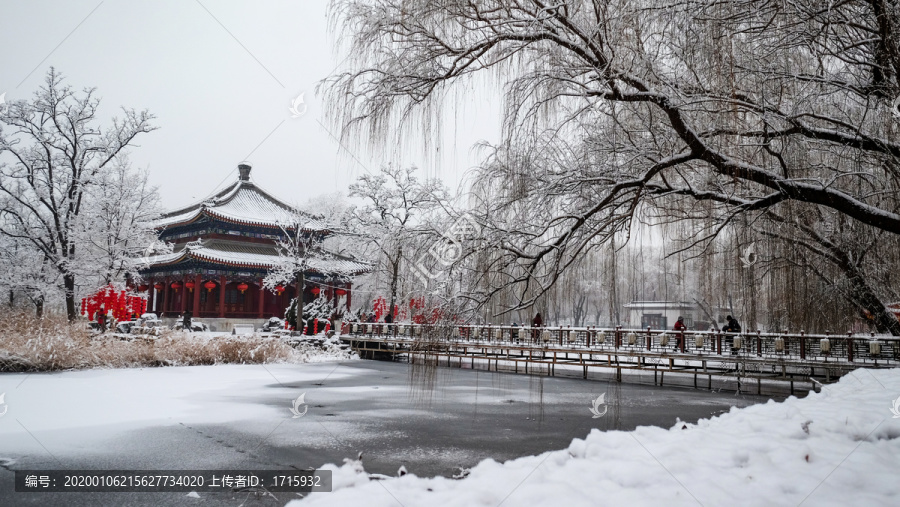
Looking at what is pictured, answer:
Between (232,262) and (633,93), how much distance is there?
23811 millimetres

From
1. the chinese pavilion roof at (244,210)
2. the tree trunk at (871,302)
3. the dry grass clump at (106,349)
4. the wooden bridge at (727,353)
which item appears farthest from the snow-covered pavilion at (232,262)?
the tree trunk at (871,302)

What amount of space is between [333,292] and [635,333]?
1859 centimetres

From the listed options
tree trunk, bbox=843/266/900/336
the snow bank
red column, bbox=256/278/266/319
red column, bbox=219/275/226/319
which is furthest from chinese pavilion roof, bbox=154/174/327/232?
the snow bank

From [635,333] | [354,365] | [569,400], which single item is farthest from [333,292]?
[569,400]

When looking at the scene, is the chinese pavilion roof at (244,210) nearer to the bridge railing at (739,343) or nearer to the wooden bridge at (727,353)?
the wooden bridge at (727,353)

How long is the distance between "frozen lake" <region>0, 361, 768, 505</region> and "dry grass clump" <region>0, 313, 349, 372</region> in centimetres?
79

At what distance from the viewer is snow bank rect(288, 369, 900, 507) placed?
2705 mm

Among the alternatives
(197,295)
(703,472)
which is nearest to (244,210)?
(197,295)

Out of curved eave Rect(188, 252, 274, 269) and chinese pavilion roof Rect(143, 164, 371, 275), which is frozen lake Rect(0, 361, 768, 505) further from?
chinese pavilion roof Rect(143, 164, 371, 275)

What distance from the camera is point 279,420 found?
6.76 meters

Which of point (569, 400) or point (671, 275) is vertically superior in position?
point (671, 275)

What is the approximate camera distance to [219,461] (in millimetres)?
4699

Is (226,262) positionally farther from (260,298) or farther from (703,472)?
(703,472)

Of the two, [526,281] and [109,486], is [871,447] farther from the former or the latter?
[109,486]
